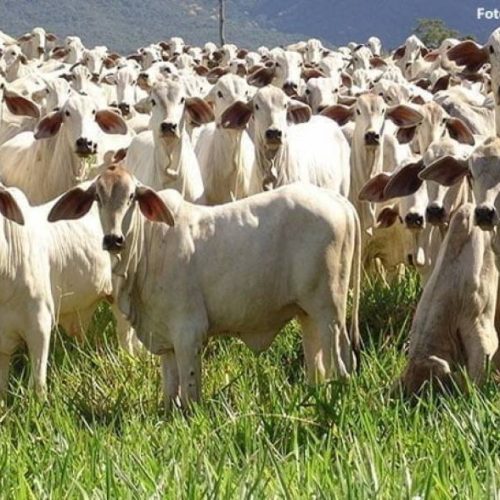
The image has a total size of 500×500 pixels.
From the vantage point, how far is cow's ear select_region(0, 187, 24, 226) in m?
6.95

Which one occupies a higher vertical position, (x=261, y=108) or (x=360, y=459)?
(x=261, y=108)

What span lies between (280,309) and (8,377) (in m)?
1.52

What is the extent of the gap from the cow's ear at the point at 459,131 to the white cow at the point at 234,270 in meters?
2.07

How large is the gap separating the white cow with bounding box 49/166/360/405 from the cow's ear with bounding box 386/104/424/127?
111 inches

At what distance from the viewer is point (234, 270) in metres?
7.13

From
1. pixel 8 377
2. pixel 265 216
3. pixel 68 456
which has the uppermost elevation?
pixel 265 216

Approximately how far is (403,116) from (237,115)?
1205mm

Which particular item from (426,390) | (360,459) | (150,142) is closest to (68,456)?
(360,459)

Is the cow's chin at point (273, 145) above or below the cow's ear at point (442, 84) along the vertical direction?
below

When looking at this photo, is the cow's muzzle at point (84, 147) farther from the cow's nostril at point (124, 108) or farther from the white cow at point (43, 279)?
the cow's nostril at point (124, 108)

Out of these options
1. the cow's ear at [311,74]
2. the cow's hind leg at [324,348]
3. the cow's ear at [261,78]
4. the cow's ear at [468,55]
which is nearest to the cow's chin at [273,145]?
the cow's ear at [468,55]

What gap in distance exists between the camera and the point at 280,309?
23.7 ft

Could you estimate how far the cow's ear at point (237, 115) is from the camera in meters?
9.77

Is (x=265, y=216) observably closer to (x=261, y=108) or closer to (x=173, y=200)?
(x=173, y=200)
